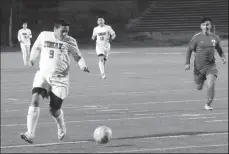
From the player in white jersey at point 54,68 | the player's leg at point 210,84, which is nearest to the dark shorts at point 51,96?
the player in white jersey at point 54,68

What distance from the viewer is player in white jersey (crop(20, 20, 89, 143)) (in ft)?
27.8

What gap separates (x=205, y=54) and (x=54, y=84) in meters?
2.73

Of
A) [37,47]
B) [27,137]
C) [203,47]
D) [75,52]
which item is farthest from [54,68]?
[203,47]

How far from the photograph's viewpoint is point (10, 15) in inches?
508

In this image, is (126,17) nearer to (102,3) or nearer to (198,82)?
(102,3)

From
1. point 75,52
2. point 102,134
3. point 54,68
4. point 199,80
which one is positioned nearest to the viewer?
point 54,68

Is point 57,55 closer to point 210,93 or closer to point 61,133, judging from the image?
point 61,133

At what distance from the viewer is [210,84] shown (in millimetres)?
→ 11352

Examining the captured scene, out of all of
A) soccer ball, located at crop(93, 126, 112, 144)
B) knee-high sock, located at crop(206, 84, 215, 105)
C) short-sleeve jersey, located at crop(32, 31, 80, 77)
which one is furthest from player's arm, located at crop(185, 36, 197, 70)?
short-sleeve jersey, located at crop(32, 31, 80, 77)

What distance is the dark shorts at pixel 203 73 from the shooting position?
33.9ft

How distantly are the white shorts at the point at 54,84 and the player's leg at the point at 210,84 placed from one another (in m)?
2.94

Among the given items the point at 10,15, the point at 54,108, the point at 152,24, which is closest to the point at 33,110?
the point at 54,108

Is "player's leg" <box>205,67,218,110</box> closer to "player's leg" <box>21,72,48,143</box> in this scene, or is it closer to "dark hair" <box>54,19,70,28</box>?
"dark hair" <box>54,19,70,28</box>

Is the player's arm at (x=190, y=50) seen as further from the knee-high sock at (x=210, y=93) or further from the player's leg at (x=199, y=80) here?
the knee-high sock at (x=210, y=93)
